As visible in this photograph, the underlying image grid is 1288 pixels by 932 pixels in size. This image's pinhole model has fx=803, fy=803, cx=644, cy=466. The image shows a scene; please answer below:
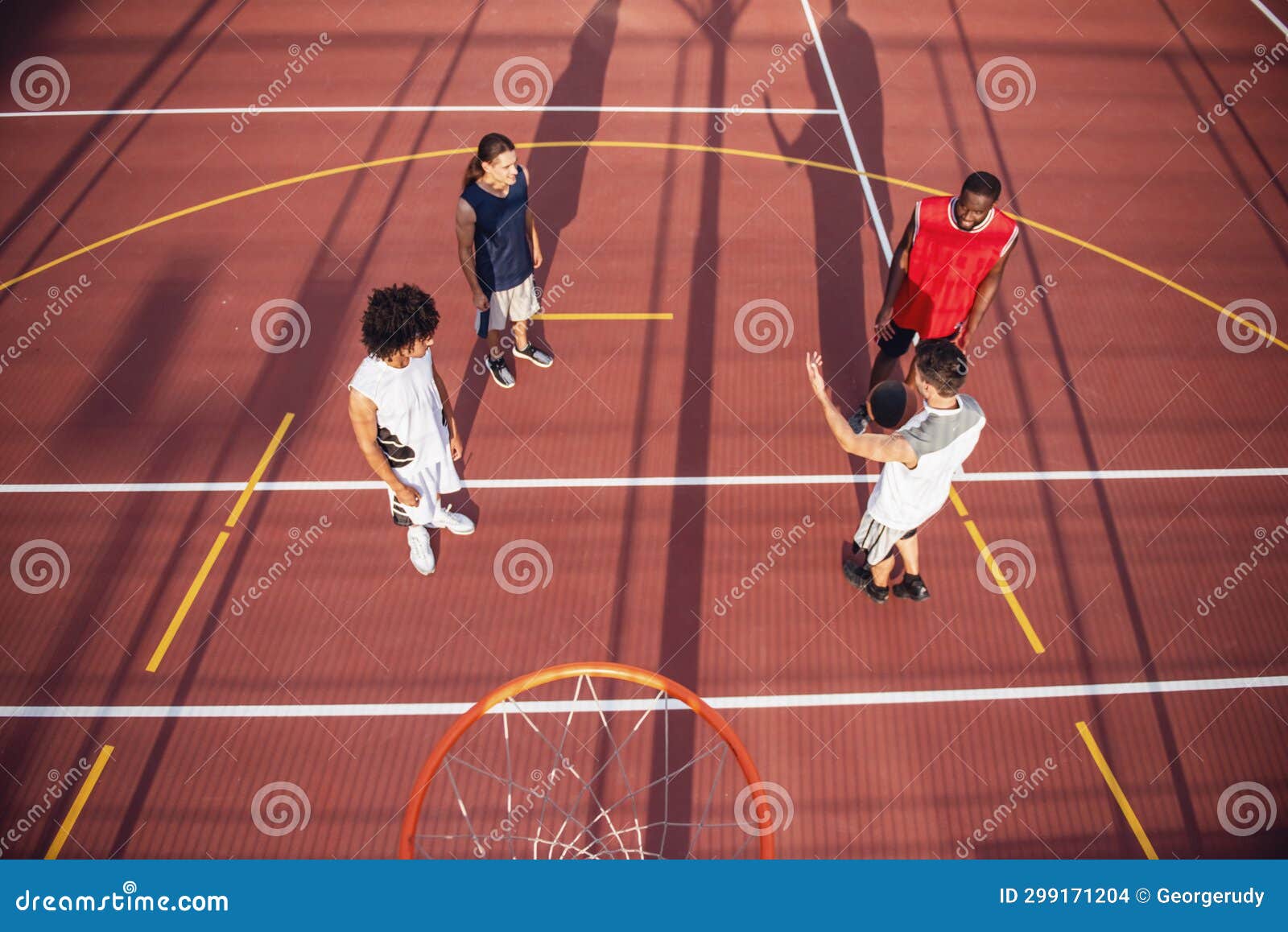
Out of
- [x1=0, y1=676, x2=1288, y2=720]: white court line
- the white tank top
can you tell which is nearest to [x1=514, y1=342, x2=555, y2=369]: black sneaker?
the white tank top

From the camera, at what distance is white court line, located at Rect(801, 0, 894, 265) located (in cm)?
759

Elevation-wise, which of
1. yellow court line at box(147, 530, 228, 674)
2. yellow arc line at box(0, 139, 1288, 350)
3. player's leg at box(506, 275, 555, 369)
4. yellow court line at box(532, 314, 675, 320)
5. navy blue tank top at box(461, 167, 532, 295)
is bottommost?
yellow court line at box(147, 530, 228, 674)

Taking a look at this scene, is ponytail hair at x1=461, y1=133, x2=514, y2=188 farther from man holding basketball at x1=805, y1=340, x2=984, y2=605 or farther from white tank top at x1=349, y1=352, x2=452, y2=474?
man holding basketball at x1=805, y1=340, x2=984, y2=605

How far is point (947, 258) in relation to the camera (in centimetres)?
491

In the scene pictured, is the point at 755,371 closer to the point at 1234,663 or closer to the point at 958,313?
the point at 958,313

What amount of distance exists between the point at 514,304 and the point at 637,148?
3.38 meters

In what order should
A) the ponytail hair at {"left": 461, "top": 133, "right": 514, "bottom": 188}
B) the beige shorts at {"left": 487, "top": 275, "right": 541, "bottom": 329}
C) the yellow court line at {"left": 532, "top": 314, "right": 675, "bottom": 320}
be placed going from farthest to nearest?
the yellow court line at {"left": 532, "top": 314, "right": 675, "bottom": 320} < the beige shorts at {"left": 487, "top": 275, "right": 541, "bottom": 329} < the ponytail hair at {"left": 461, "top": 133, "right": 514, "bottom": 188}

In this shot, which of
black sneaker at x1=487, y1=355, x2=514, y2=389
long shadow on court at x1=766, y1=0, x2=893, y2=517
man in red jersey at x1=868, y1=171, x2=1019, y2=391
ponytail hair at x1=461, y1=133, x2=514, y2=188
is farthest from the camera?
long shadow on court at x1=766, y1=0, x2=893, y2=517

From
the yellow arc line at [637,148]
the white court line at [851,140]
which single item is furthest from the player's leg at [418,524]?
the white court line at [851,140]

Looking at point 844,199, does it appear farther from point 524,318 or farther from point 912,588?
point 912,588

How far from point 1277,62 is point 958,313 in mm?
7516

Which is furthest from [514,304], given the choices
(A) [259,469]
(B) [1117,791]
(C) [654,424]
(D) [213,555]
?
(B) [1117,791]

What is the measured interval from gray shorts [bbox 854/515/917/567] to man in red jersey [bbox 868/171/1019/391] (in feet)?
3.32

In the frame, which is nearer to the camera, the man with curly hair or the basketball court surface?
the man with curly hair
